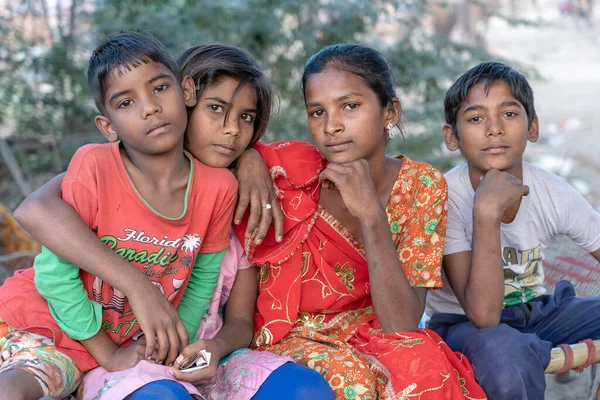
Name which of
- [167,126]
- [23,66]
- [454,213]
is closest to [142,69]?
[167,126]

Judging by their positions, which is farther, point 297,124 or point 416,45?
point 416,45

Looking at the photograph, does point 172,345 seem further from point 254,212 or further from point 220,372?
point 254,212

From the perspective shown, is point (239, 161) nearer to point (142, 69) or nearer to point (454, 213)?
point (142, 69)

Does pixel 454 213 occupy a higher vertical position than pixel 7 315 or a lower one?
A: higher

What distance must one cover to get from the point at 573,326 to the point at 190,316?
4.67 ft

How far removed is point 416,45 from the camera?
235 inches

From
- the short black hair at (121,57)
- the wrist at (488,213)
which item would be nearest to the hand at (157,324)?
the short black hair at (121,57)

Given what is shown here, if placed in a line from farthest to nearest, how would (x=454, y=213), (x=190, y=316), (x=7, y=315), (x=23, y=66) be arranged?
(x=23, y=66)
(x=454, y=213)
(x=190, y=316)
(x=7, y=315)

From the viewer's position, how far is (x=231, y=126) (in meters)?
2.05

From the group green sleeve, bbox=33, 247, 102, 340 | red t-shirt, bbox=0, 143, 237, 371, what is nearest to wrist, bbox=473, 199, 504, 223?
red t-shirt, bbox=0, 143, 237, 371

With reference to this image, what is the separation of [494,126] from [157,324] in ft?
4.37

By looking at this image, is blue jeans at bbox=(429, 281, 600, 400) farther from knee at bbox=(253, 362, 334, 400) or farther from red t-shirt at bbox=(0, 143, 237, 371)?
red t-shirt at bbox=(0, 143, 237, 371)

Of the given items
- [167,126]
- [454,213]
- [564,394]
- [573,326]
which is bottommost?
[564,394]

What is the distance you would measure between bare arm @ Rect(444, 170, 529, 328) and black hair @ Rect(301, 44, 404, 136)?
46cm
